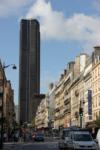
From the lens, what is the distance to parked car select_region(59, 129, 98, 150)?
4184 centimetres

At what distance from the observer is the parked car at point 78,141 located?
1647 inches

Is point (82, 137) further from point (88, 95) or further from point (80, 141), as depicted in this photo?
point (88, 95)

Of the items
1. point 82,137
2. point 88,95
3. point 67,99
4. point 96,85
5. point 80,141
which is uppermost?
point 67,99

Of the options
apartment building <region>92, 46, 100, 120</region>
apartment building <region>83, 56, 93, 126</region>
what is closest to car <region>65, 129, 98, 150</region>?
apartment building <region>92, 46, 100, 120</region>

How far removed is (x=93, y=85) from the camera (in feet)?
423

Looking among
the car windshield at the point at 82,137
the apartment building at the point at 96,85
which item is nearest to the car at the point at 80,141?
the car windshield at the point at 82,137

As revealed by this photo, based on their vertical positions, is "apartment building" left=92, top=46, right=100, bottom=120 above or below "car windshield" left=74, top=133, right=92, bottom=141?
above

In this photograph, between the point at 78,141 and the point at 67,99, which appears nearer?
the point at 78,141

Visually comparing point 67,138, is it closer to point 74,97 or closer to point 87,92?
point 87,92

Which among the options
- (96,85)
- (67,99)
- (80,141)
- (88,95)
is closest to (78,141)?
(80,141)

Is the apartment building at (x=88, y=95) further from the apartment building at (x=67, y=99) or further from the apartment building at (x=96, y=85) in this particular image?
the apartment building at (x=67, y=99)

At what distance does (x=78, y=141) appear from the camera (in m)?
43.2

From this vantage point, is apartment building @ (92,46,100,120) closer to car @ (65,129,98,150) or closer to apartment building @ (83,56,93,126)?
apartment building @ (83,56,93,126)

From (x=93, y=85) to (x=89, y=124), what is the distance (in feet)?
30.6
